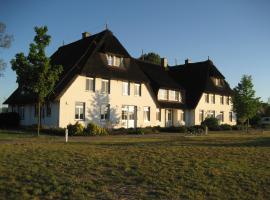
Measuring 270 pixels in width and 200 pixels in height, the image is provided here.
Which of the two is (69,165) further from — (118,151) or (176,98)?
(176,98)

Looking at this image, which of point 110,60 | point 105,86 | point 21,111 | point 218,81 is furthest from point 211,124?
point 21,111

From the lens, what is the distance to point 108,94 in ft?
114

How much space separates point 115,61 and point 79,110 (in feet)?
21.9

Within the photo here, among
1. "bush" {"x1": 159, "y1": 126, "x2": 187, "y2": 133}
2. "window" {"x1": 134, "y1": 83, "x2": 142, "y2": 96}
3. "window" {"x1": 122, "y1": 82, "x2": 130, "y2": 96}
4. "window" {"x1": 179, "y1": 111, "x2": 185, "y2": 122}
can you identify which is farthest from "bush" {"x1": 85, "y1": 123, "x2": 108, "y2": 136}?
"window" {"x1": 179, "y1": 111, "x2": 185, "y2": 122}

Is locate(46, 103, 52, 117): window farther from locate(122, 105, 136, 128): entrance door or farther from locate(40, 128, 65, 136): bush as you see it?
locate(122, 105, 136, 128): entrance door

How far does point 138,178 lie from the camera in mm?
11211

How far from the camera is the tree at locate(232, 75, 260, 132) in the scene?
39.1m

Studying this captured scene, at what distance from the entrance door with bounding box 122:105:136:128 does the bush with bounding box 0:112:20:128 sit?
1074cm

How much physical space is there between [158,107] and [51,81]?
1835 cm

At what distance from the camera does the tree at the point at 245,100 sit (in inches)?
1538

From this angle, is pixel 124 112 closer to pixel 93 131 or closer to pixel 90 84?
pixel 90 84

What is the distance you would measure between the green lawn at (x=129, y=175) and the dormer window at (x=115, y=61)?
20.7 metres

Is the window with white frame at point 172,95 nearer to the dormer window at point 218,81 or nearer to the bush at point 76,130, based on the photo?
the dormer window at point 218,81

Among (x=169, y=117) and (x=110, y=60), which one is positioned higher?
(x=110, y=60)
